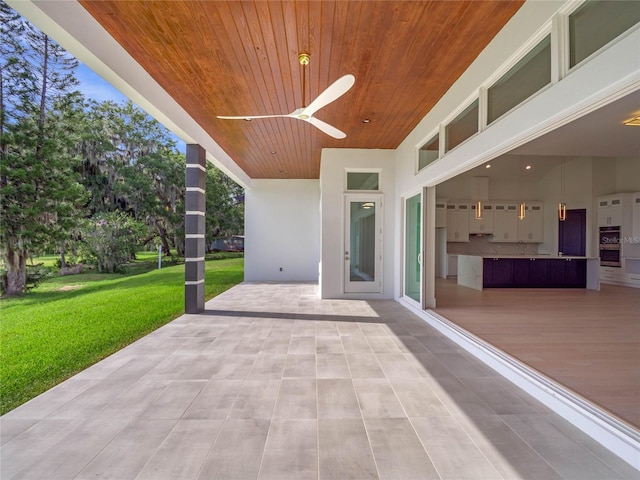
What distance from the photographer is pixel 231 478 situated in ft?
4.99

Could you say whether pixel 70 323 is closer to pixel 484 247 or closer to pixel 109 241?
pixel 109 241

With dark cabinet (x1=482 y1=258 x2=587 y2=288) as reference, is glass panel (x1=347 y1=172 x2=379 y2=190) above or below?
above

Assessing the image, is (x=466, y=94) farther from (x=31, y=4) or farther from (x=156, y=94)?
(x=31, y=4)

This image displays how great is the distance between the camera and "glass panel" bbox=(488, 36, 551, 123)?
7.44 ft

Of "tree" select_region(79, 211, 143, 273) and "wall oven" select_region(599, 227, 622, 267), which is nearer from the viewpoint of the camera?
"wall oven" select_region(599, 227, 622, 267)

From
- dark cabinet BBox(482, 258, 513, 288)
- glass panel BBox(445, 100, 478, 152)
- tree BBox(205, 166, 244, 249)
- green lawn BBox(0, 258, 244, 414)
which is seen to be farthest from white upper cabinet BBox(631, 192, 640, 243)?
tree BBox(205, 166, 244, 249)

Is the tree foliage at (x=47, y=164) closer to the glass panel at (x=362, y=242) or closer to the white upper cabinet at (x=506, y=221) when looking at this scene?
the glass panel at (x=362, y=242)

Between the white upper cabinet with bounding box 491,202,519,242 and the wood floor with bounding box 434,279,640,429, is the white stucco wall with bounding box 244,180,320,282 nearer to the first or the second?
the wood floor with bounding box 434,279,640,429

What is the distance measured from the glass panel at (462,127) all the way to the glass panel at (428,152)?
0.35 meters

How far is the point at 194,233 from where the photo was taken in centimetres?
498

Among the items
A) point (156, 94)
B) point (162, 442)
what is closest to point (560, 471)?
point (162, 442)

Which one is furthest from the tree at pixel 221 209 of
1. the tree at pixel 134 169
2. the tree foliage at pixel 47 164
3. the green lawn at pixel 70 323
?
the green lawn at pixel 70 323

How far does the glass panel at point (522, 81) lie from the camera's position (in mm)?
2268

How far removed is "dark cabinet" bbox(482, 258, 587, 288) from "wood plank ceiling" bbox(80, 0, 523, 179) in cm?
494
